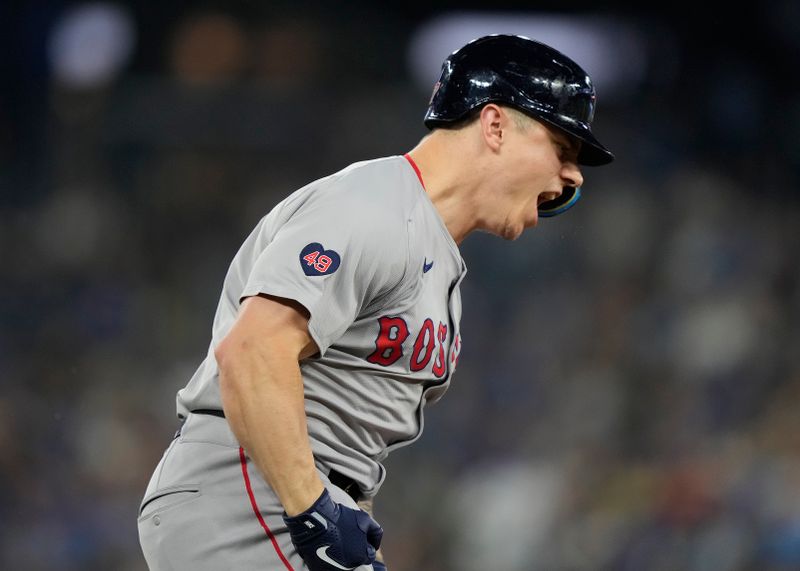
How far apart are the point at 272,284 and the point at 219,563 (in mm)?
479

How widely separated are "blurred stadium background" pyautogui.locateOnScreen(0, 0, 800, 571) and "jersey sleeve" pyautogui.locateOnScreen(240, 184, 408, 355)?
11.5ft

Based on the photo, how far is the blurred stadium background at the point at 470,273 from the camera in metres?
5.12

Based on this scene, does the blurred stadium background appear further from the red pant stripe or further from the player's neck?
the red pant stripe

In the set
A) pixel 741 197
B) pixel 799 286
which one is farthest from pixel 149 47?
pixel 799 286

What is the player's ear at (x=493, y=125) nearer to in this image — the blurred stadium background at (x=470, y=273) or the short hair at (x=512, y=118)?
the short hair at (x=512, y=118)

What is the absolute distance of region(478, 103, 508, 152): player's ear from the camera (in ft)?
6.48

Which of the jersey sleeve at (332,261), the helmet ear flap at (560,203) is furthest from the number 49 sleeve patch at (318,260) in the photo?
the helmet ear flap at (560,203)

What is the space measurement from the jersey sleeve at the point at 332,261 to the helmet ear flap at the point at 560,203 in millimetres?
610

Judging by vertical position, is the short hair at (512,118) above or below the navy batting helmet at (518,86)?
below

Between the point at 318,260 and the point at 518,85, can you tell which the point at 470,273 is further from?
the point at 318,260

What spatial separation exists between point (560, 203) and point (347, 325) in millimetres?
763

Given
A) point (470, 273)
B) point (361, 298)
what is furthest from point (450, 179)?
point (470, 273)

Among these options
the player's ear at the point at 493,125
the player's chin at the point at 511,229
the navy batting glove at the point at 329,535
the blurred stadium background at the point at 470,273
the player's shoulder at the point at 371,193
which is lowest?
the blurred stadium background at the point at 470,273

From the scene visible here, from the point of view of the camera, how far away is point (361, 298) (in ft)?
5.63
